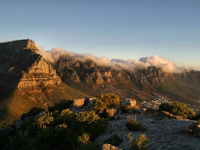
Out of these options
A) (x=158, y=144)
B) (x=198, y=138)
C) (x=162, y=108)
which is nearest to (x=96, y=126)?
(x=158, y=144)

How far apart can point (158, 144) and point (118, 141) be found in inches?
193

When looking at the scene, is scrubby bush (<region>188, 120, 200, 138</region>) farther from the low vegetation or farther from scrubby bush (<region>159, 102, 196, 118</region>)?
scrubby bush (<region>159, 102, 196, 118</region>)

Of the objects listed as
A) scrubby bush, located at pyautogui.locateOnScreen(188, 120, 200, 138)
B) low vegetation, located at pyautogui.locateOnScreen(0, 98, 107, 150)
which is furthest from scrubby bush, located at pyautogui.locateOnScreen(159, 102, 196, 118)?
low vegetation, located at pyautogui.locateOnScreen(0, 98, 107, 150)

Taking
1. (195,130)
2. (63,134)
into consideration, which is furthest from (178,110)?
(63,134)

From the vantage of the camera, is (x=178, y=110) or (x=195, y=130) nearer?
(x=195, y=130)

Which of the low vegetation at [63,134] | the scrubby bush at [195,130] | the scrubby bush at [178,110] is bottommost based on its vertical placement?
the scrubby bush at [178,110]

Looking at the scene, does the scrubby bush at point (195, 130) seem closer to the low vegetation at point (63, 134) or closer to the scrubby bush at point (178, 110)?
Result: the low vegetation at point (63, 134)

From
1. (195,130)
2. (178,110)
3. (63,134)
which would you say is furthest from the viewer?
(178,110)

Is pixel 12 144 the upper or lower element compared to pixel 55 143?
lower

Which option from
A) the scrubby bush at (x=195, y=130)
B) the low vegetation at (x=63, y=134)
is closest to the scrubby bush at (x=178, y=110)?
the scrubby bush at (x=195, y=130)

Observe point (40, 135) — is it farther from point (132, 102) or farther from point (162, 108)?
point (162, 108)

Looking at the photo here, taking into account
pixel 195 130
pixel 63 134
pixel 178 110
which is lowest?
pixel 178 110

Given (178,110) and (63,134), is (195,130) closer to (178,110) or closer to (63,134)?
(63,134)

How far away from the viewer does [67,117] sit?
92.8 feet
